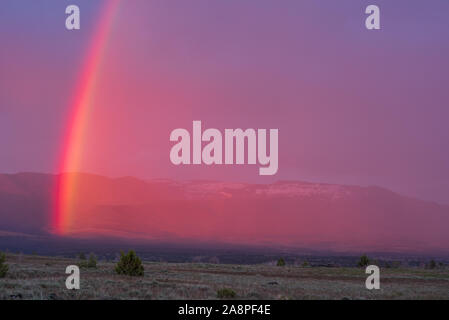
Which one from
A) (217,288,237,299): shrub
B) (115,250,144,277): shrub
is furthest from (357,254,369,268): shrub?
(217,288,237,299): shrub

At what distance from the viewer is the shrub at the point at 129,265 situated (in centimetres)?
3897

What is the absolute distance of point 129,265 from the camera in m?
39.2

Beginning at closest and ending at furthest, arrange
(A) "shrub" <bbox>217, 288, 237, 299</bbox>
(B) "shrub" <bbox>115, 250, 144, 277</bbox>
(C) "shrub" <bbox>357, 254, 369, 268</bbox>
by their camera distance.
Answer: (A) "shrub" <bbox>217, 288, 237, 299</bbox> < (B) "shrub" <bbox>115, 250, 144, 277</bbox> < (C) "shrub" <bbox>357, 254, 369, 268</bbox>

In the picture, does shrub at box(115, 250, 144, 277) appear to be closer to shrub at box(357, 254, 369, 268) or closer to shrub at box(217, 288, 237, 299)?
shrub at box(217, 288, 237, 299)

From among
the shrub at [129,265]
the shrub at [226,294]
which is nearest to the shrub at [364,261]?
the shrub at [129,265]

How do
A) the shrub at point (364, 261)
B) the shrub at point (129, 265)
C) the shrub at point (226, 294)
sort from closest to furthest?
the shrub at point (226, 294)
the shrub at point (129, 265)
the shrub at point (364, 261)

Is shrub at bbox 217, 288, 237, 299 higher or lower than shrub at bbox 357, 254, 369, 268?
higher

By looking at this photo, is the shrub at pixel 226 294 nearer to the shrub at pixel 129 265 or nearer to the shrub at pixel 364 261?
the shrub at pixel 129 265

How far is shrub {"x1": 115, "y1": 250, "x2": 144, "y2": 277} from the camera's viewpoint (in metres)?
39.0

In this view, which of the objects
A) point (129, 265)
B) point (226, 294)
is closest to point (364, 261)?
point (129, 265)
